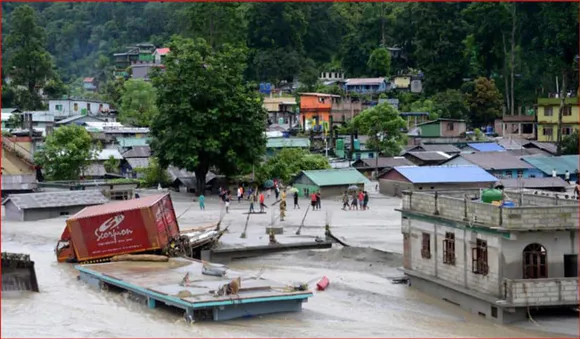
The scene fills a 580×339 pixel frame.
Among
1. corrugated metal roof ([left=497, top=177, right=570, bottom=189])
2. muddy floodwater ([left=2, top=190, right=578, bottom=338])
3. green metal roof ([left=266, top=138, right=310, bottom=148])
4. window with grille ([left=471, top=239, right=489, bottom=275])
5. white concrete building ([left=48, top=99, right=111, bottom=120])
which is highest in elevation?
white concrete building ([left=48, top=99, right=111, bottom=120])

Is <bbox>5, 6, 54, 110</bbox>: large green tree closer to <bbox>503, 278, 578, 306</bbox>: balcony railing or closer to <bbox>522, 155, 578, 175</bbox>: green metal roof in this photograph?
<bbox>522, 155, 578, 175</bbox>: green metal roof

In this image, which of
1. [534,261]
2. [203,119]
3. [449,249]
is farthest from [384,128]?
[534,261]

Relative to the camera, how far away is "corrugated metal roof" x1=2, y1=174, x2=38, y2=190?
47.0 meters

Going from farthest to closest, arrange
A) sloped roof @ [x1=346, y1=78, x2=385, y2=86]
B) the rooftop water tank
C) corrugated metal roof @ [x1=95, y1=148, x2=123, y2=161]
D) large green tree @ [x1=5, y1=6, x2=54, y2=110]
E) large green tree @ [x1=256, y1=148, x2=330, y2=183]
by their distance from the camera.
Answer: sloped roof @ [x1=346, y1=78, x2=385, y2=86], large green tree @ [x1=5, y1=6, x2=54, y2=110], corrugated metal roof @ [x1=95, y1=148, x2=123, y2=161], large green tree @ [x1=256, y1=148, x2=330, y2=183], the rooftop water tank

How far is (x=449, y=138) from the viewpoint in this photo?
66.8 m

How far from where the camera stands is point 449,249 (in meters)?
23.6

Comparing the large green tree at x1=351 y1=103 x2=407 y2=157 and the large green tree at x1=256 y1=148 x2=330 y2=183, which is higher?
the large green tree at x1=351 y1=103 x2=407 y2=157

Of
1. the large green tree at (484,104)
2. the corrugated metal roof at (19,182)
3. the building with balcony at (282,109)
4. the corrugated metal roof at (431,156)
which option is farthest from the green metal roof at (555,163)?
the building with balcony at (282,109)

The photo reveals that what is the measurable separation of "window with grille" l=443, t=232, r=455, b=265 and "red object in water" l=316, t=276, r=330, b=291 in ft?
10.3

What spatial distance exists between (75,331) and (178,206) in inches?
870

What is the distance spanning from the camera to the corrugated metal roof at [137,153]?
57.2 m

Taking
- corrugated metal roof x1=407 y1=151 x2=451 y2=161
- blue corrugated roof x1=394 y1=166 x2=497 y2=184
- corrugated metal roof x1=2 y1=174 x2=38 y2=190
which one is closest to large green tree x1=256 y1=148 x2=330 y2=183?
blue corrugated roof x1=394 y1=166 x2=497 y2=184

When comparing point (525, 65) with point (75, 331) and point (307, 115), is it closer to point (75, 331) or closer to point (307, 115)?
point (307, 115)

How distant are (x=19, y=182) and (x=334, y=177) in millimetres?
14478
